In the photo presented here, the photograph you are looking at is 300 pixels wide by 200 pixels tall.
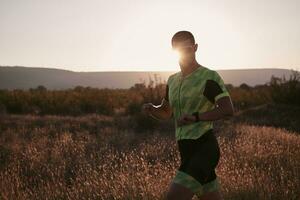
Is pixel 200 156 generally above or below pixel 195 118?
below

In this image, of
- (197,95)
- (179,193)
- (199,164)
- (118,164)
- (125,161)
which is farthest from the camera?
(118,164)

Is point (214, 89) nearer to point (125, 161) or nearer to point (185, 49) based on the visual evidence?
point (185, 49)

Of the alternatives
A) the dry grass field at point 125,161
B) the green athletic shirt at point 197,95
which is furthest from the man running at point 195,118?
the dry grass field at point 125,161

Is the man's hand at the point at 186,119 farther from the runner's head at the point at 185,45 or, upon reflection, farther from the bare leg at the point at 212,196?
the bare leg at the point at 212,196

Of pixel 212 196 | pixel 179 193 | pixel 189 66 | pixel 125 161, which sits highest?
pixel 189 66

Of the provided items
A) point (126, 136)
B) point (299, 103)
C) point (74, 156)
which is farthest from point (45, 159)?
point (299, 103)

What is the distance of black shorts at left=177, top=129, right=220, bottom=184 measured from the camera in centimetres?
397

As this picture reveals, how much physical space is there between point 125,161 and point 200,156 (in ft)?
11.9

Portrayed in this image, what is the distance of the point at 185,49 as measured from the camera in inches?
163

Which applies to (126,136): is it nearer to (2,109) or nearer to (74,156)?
(74,156)

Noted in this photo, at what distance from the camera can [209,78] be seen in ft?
13.3

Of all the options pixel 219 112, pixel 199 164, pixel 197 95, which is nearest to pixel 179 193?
pixel 199 164

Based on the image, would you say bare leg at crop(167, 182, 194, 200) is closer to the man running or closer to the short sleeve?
the man running

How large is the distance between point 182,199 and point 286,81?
2021 cm
